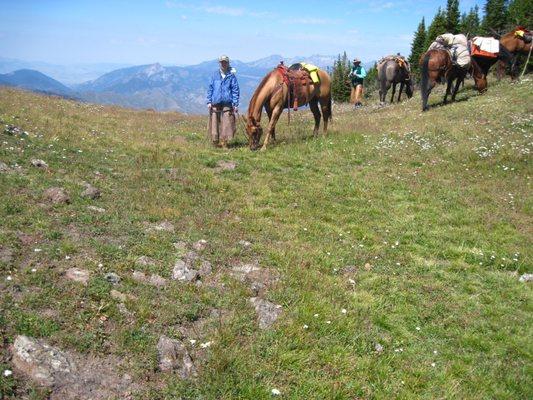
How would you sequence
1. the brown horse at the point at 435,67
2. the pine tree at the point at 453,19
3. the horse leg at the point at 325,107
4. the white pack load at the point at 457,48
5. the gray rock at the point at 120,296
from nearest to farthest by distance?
1. the gray rock at the point at 120,296
2. the horse leg at the point at 325,107
3. the brown horse at the point at 435,67
4. the white pack load at the point at 457,48
5. the pine tree at the point at 453,19

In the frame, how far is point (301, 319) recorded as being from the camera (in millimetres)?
6496

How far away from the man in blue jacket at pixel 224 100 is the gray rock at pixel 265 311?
11.1m

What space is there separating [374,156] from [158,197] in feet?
30.6

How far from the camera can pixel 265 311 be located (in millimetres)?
6559

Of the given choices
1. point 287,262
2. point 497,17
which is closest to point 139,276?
point 287,262

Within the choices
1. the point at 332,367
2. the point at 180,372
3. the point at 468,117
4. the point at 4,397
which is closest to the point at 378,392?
the point at 332,367

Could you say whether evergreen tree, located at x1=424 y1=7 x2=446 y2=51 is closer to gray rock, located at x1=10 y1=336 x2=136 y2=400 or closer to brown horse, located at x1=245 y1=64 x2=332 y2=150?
brown horse, located at x1=245 y1=64 x2=332 y2=150

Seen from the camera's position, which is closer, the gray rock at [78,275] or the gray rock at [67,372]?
the gray rock at [67,372]

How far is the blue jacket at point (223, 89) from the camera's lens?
54.6 feet

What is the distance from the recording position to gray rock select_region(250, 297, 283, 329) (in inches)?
249

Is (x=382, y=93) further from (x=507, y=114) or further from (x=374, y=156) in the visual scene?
(x=374, y=156)

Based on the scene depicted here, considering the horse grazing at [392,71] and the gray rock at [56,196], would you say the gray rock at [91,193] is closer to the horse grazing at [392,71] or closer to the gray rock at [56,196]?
the gray rock at [56,196]

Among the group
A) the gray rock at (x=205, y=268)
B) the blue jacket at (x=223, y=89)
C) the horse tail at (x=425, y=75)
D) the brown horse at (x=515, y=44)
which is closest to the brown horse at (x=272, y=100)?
the blue jacket at (x=223, y=89)

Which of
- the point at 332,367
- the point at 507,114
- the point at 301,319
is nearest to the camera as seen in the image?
the point at 332,367
